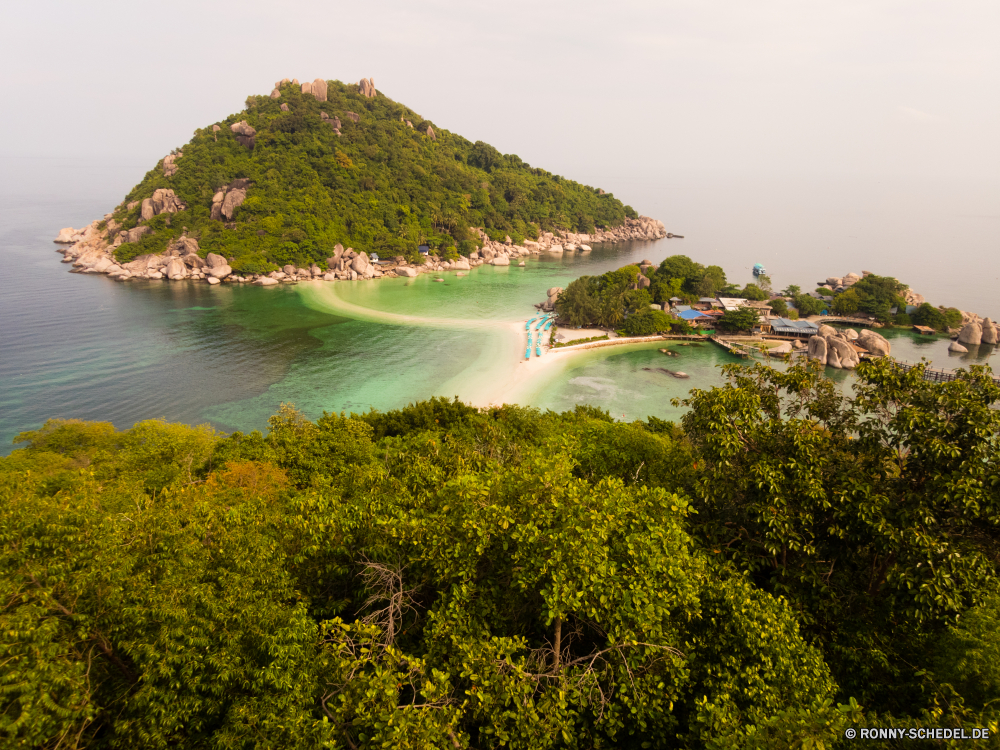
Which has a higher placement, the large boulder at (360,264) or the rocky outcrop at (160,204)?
the rocky outcrop at (160,204)

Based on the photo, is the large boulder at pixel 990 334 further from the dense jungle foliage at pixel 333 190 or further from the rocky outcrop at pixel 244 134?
the rocky outcrop at pixel 244 134

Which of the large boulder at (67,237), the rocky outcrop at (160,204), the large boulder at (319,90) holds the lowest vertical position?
the large boulder at (67,237)

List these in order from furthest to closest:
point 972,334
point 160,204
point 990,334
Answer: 1. point 160,204
2. point 990,334
3. point 972,334

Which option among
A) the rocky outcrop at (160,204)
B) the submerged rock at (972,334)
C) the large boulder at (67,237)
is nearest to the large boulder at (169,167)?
the rocky outcrop at (160,204)

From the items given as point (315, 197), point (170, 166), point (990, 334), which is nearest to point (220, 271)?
point (315, 197)

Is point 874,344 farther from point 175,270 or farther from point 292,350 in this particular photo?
point 175,270

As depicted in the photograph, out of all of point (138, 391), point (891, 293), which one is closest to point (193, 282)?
point (138, 391)

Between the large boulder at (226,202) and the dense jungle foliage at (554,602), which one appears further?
the large boulder at (226,202)
